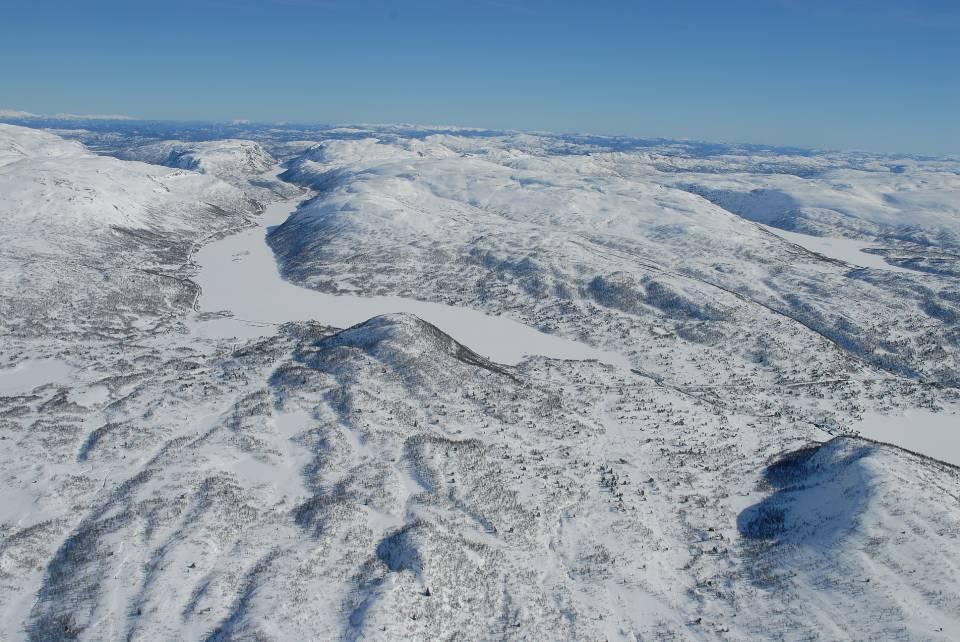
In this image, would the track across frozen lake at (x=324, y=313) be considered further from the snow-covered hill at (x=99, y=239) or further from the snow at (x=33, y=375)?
the snow at (x=33, y=375)

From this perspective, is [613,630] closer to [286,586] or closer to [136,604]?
[286,586]

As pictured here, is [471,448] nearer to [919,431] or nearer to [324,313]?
[919,431]

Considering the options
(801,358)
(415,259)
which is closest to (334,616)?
(801,358)

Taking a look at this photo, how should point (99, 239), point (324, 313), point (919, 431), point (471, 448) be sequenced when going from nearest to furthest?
point (471, 448), point (919, 431), point (324, 313), point (99, 239)

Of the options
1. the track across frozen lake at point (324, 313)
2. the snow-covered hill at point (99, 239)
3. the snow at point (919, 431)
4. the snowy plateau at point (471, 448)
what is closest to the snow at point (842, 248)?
the snowy plateau at point (471, 448)

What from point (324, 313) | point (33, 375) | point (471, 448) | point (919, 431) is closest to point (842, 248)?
point (919, 431)
